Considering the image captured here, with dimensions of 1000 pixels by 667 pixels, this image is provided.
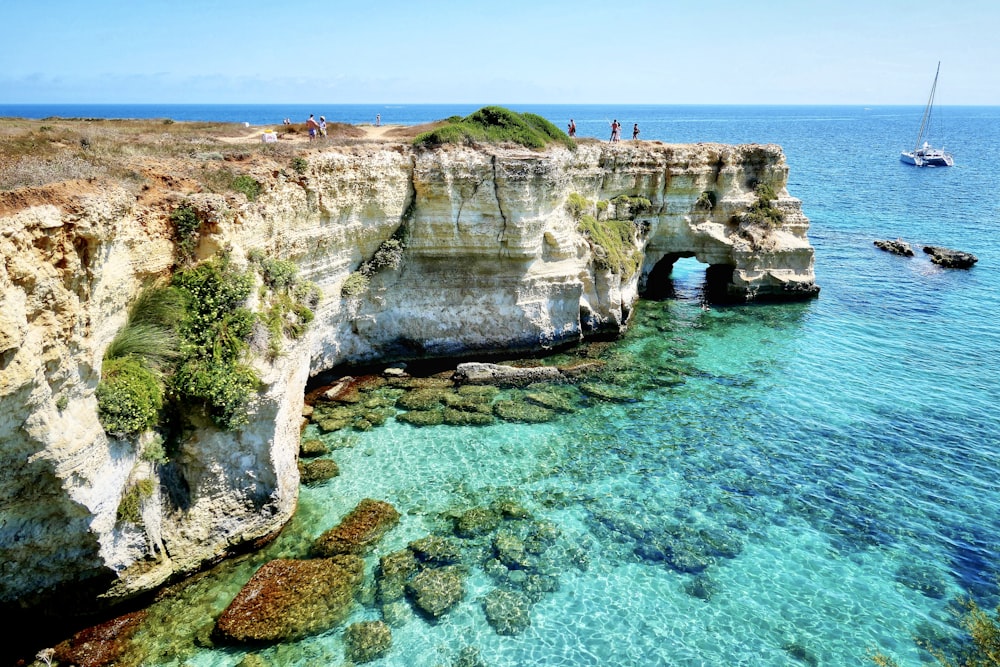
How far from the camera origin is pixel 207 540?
13820 mm

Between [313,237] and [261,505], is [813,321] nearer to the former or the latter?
[313,237]

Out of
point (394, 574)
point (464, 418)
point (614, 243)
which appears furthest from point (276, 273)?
point (614, 243)

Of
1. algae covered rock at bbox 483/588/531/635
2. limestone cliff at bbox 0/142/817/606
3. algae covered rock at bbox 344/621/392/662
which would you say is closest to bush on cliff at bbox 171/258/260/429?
limestone cliff at bbox 0/142/817/606

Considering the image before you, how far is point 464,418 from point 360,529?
6.37 meters

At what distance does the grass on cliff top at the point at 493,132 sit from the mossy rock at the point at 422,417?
1118cm

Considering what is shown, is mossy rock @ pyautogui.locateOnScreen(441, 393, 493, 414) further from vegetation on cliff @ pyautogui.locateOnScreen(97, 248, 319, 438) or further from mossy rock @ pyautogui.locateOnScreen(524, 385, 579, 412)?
vegetation on cliff @ pyautogui.locateOnScreen(97, 248, 319, 438)

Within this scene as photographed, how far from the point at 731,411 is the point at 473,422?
10031 mm

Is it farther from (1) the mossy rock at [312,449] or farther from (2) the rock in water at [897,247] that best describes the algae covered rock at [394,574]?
(2) the rock in water at [897,247]

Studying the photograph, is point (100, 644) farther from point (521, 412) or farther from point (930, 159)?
point (930, 159)

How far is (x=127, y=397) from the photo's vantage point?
1182 centimetres

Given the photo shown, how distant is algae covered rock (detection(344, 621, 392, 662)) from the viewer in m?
11.7

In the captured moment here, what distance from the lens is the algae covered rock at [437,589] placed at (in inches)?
504

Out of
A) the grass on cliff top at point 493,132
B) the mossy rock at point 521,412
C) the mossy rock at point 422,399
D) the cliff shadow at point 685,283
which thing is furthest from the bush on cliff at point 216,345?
the cliff shadow at point 685,283

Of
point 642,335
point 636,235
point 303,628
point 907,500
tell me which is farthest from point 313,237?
point 907,500
